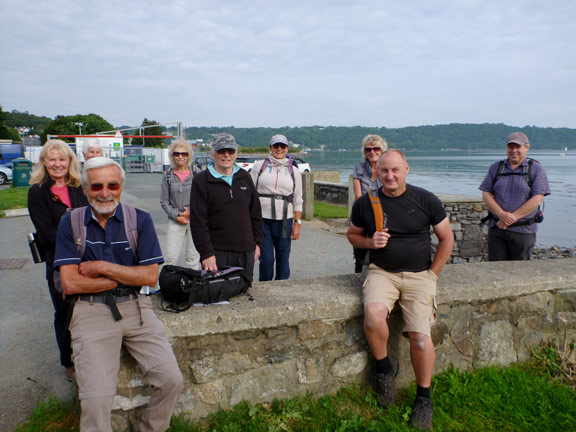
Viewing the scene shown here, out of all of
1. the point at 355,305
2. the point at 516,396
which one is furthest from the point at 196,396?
the point at 516,396

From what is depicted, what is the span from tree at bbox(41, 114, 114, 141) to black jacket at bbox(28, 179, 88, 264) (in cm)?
8483

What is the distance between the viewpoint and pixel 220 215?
3.66 meters

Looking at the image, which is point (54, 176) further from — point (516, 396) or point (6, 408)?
point (516, 396)

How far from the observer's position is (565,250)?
40.5ft

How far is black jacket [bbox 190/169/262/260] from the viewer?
3.55 metres

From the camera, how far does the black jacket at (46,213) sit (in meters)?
3.22

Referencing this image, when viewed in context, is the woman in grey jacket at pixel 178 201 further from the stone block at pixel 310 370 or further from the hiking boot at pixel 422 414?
the hiking boot at pixel 422 414

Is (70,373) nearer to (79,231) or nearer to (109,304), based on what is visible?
(109,304)

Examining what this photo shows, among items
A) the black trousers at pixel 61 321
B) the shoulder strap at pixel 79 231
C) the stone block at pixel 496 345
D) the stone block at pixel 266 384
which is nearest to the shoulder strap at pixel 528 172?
the stone block at pixel 496 345

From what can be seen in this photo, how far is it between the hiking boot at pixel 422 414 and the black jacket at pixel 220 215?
5.70ft

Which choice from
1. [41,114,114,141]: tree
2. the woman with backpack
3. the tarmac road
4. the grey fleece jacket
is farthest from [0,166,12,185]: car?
[41,114,114,141]: tree

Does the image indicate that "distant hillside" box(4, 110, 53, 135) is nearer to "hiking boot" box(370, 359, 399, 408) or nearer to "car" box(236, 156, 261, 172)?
"car" box(236, 156, 261, 172)

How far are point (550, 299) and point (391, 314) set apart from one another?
1.39 m

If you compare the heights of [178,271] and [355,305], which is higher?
[178,271]
